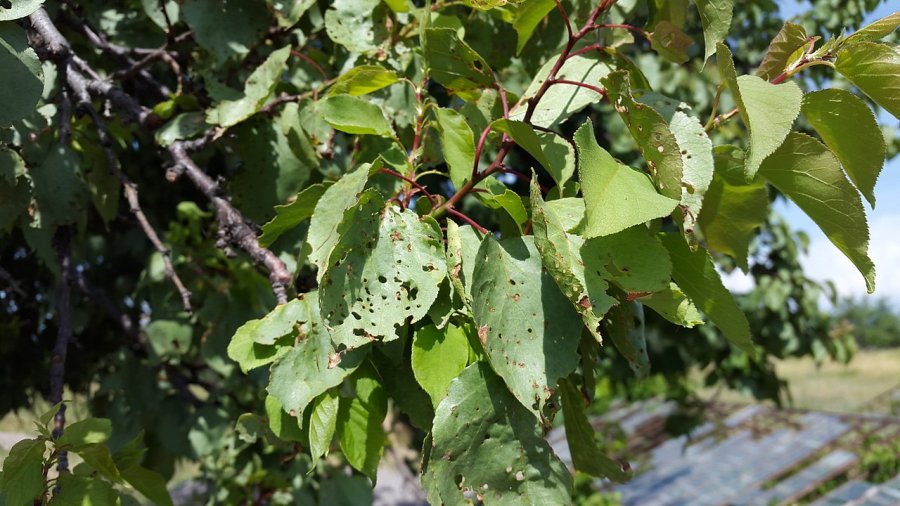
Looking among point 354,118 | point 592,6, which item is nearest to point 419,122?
point 354,118

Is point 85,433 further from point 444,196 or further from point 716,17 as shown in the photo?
point 716,17

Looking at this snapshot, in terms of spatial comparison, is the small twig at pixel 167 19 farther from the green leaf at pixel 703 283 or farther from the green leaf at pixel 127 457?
the green leaf at pixel 703 283

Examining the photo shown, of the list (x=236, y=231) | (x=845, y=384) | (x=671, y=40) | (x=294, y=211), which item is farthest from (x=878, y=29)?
(x=845, y=384)

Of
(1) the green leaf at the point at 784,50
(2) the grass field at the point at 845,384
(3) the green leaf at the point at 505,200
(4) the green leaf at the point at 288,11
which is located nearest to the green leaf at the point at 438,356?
(3) the green leaf at the point at 505,200

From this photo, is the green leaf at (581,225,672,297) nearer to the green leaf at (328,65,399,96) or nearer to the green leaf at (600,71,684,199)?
the green leaf at (600,71,684,199)

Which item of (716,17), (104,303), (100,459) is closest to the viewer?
(716,17)
